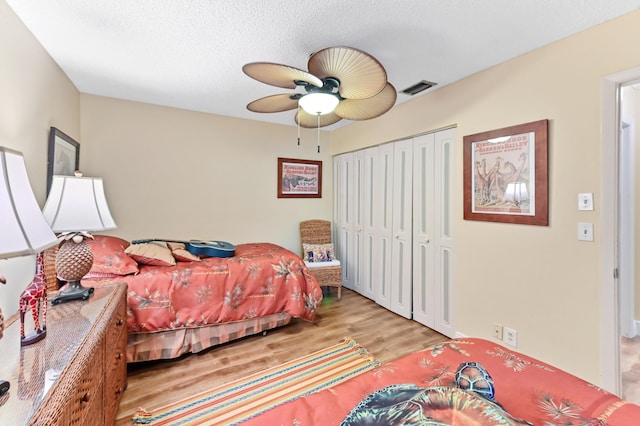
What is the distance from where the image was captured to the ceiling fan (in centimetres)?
158

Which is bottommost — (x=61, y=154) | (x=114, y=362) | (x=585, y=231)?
(x=114, y=362)

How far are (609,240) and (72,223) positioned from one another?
322cm

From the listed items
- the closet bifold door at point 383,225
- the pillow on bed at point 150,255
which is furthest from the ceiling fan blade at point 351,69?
the pillow on bed at point 150,255

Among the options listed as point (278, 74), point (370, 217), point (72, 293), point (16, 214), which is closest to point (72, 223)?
point (72, 293)

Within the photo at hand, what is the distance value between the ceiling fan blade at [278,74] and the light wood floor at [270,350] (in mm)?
2151

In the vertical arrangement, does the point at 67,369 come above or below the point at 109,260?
below

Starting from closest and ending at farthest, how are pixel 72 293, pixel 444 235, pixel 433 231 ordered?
pixel 72 293 → pixel 444 235 → pixel 433 231

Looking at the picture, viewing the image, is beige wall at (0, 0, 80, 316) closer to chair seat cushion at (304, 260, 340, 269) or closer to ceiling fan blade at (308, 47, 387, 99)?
ceiling fan blade at (308, 47, 387, 99)

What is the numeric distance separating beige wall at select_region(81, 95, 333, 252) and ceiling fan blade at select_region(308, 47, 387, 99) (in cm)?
229

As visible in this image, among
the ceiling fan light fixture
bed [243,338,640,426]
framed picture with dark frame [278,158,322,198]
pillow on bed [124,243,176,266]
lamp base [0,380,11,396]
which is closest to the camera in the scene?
bed [243,338,640,426]

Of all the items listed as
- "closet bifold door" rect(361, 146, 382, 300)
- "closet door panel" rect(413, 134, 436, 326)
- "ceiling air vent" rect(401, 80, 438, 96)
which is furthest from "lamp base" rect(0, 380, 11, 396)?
"closet bifold door" rect(361, 146, 382, 300)

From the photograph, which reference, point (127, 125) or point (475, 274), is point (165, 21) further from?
Result: point (475, 274)

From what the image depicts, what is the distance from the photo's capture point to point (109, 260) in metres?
2.15

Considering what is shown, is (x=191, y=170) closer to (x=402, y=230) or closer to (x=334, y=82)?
(x=334, y=82)
